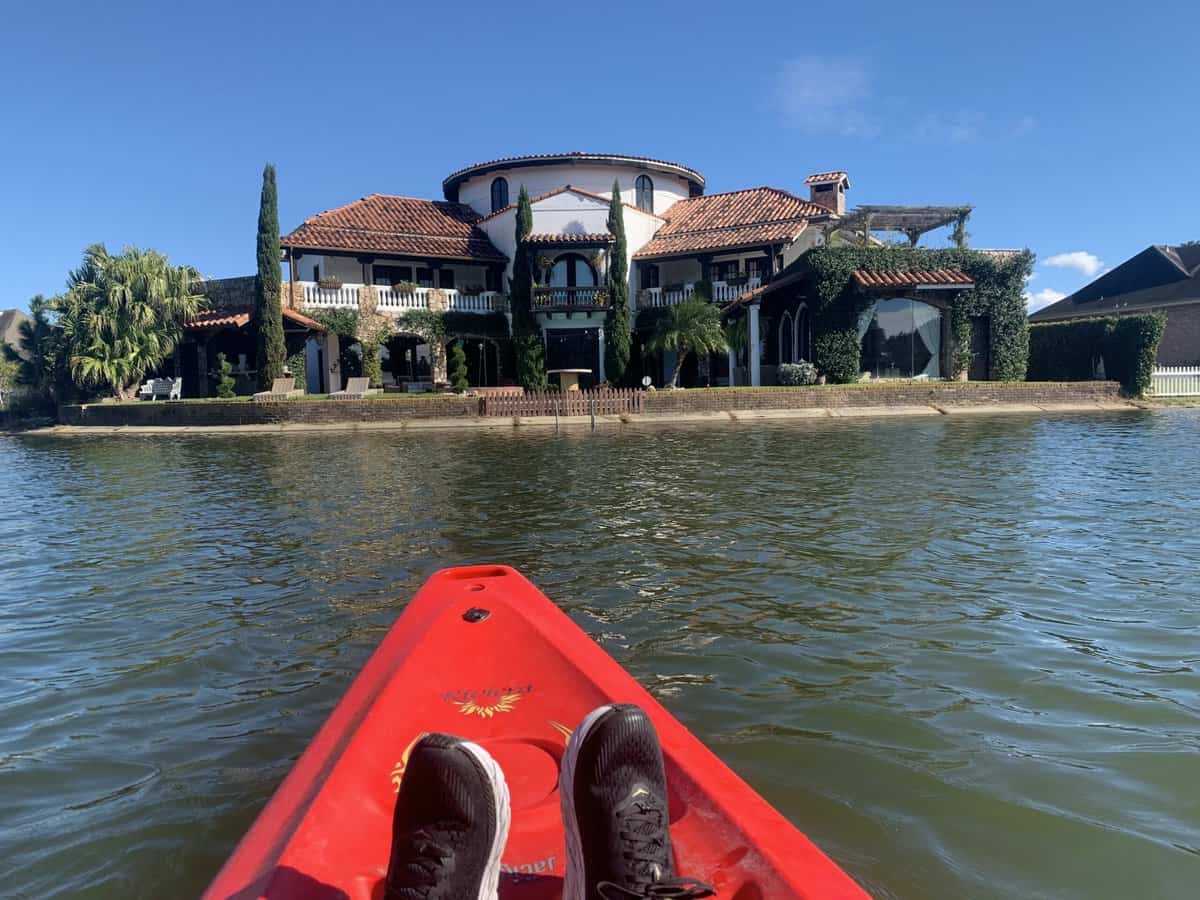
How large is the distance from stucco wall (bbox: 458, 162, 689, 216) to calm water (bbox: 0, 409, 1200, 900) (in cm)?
2770

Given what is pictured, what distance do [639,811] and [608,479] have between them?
33.6 ft

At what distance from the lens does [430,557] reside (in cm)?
725

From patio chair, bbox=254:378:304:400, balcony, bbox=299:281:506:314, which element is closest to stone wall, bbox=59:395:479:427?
patio chair, bbox=254:378:304:400

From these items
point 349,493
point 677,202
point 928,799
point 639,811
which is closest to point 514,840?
point 639,811

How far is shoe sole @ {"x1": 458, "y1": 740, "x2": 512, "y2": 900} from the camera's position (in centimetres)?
200

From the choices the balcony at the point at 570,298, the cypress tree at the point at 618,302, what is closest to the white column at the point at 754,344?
the cypress tree at the point at 618,302

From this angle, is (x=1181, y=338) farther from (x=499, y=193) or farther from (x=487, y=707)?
(x=487, y=707)

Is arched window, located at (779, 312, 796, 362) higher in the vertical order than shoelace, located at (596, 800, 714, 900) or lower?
higher

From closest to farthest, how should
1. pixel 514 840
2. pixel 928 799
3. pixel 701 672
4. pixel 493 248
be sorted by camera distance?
1. pixel 514 840
2. pixel 928 799
3. pixel 701 672
4. pixel 493 248

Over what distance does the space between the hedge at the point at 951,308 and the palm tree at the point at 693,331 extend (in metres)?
3.68

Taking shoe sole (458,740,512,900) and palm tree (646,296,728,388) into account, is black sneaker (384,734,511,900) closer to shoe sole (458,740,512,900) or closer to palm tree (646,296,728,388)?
shoe sole (458,740,512,900)

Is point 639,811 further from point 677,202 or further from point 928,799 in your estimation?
point 677,202

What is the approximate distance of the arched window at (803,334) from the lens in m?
29.6

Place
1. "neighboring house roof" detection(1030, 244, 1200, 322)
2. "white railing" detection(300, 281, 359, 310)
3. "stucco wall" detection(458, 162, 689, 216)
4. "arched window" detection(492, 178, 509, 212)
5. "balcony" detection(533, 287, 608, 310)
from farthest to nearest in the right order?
1. "neighboring house roof" detection(1030, 244, 1200, 322)
2. "arched window" detection(492, 178, 509, 212)
3. "stucco wall" detection(458, 162, 689, 216)
4. "balcony" detection(533, 287, 608, 310)
5. "white railing" detection(300, 281, 359, 310)
